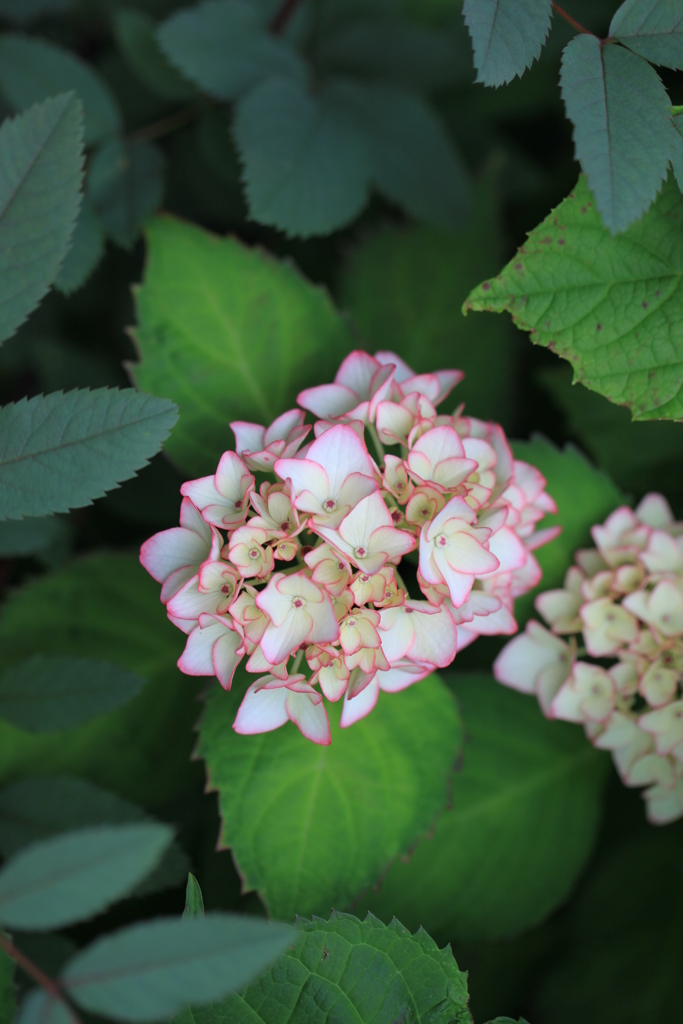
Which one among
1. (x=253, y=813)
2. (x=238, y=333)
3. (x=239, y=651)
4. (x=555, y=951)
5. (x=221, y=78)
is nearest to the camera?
(x=239, y=651)

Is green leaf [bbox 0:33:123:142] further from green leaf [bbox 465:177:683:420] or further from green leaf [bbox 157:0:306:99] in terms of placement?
green leaf [bbox 465:177:683:420]

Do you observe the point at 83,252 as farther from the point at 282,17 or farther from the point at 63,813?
the point at 63,813

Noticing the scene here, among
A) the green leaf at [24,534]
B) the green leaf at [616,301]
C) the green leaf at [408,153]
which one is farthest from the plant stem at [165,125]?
the green leaf at [616,301]

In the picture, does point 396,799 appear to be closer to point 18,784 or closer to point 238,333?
point 18,784

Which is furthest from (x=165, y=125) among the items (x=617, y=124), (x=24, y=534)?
(x=617, y=124)

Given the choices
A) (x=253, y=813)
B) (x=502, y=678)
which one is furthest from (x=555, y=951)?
(x=253, y=813)

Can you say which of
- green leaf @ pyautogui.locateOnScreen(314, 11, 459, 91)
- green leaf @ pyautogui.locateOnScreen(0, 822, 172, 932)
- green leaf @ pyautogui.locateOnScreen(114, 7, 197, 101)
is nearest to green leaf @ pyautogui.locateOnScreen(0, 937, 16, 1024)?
green leaf @ pyautogui.locateOnScreen(0, 822, 172, 932)

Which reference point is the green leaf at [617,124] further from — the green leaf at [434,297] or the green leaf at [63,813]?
the green leaf at [63,813]
